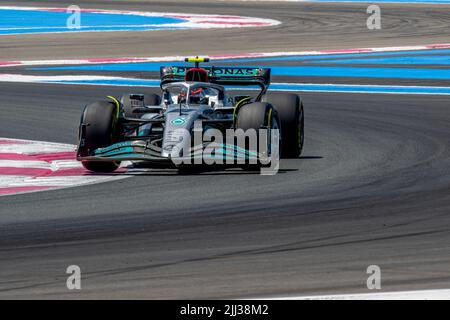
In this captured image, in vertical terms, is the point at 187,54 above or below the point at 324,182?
above

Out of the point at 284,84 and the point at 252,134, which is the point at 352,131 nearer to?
the point at 252,134

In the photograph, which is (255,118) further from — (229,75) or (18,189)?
(18,189)

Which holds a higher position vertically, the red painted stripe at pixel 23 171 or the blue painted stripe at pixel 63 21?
the blue painted stripe at pixel 63 21

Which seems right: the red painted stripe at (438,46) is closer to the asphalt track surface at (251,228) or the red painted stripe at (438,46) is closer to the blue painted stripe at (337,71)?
the blue painted stripe at (337,71)

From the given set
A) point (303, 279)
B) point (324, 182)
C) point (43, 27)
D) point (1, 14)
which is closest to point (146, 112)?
point (324, 182)

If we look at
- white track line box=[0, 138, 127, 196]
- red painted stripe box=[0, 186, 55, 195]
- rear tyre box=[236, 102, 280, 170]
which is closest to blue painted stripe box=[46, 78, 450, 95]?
white track line box=[0, 138, 127, 196]

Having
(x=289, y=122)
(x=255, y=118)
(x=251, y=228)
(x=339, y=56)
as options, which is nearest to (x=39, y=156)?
(x=255, y=118)

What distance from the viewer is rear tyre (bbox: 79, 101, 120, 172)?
1262cm

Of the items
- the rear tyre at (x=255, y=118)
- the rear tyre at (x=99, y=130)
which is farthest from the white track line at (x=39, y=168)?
the rear tyre at (x=255, y=118)

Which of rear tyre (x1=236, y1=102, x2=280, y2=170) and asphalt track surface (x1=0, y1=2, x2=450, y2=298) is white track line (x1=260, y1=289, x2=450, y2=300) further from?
rear tyre (x1=236, y1=102, x2=280, y2=170)

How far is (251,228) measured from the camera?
9.54 m

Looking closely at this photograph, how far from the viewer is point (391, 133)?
51.4 ft

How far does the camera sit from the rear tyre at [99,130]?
1262cm

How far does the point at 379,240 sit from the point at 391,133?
6734 millimetres
